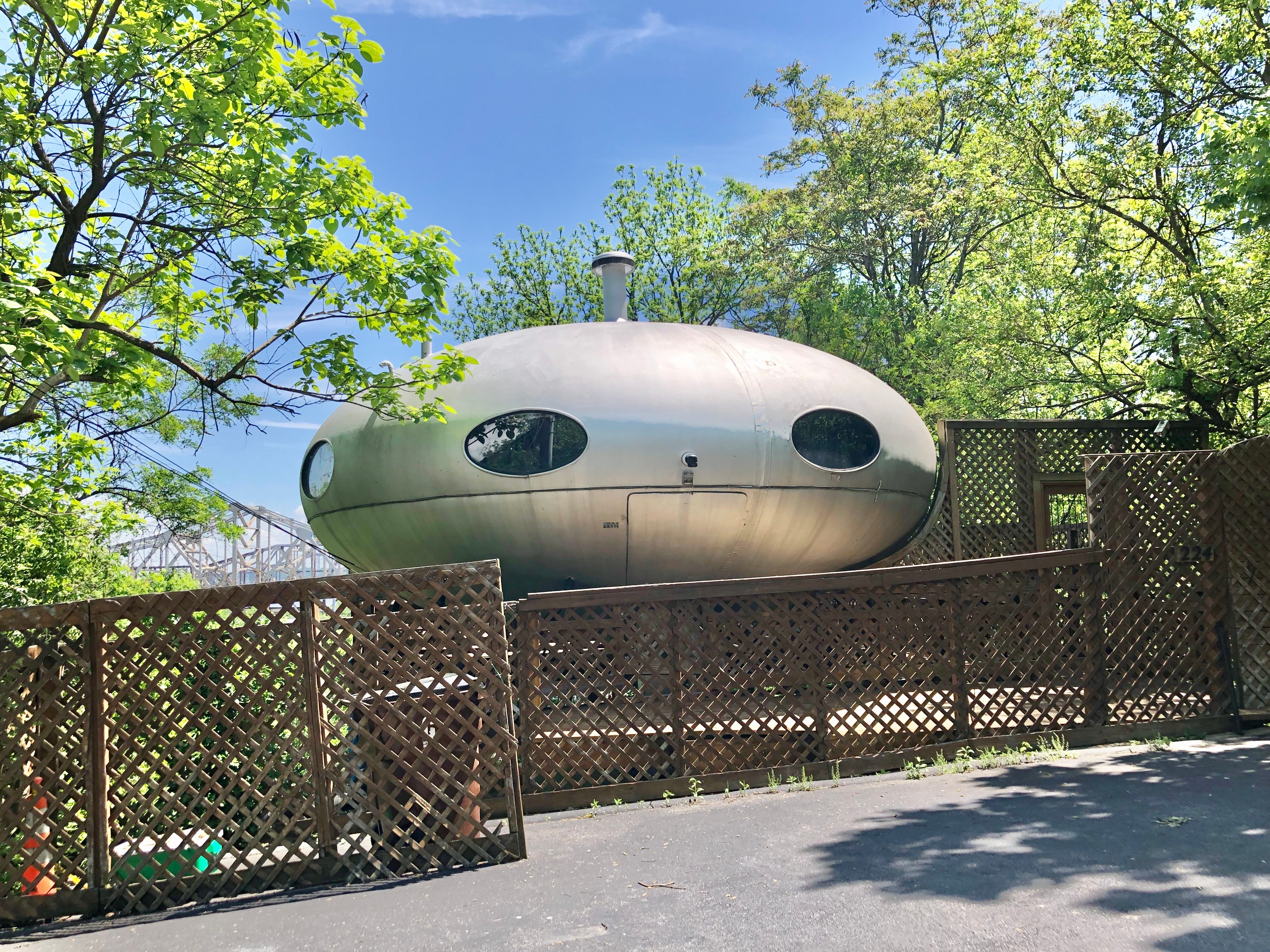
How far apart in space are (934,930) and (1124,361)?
16891mm

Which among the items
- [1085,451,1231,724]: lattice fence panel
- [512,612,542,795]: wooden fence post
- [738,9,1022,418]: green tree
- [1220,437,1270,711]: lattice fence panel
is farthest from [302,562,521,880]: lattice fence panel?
[738,9,1022,418]: green tree

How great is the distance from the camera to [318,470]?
13.9 meters

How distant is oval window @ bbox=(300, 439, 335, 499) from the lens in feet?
44.0

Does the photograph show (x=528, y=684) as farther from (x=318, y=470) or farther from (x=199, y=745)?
(x=318, y=470)

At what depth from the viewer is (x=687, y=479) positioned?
37.8 feet

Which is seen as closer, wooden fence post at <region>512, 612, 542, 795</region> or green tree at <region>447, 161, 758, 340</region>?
wooden fence post at <region>512, 612, 542, 795</region>

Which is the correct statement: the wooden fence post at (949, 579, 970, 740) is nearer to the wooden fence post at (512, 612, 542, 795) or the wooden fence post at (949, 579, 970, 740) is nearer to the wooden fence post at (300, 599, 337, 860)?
the wooden fence post at (512, 612, 542, 795)

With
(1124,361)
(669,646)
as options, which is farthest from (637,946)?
(1124,361)

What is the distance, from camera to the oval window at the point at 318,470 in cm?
1341

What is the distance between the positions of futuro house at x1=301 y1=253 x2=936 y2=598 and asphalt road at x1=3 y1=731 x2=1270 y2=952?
4.74m

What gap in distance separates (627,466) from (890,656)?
4.13 m

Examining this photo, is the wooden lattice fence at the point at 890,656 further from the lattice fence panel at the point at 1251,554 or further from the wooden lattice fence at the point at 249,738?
the wooden lattice fence at the point at 249,738

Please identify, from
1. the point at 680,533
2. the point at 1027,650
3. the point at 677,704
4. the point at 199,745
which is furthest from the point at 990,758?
the point at 199,745

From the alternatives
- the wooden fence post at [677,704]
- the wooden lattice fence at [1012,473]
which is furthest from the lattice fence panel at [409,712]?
the wooden lattice fence at [1012,473]
